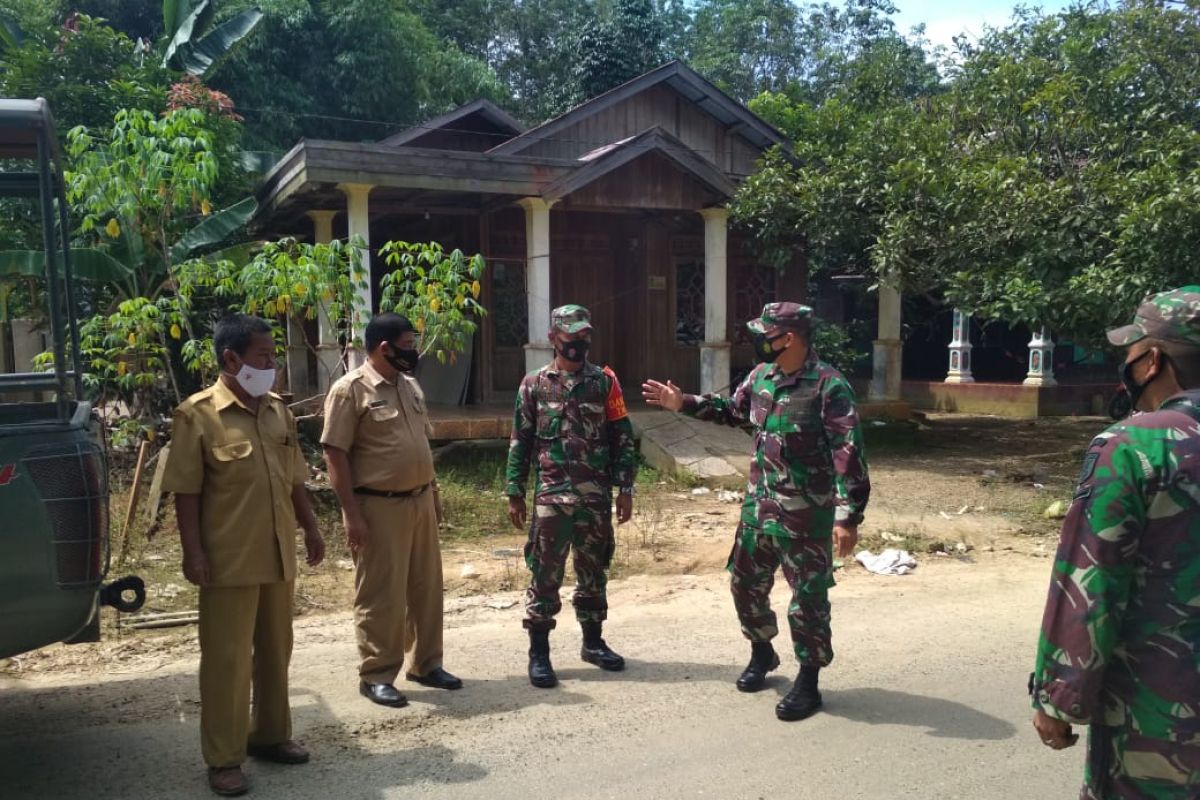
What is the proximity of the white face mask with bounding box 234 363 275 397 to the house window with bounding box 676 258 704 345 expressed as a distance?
10970mm

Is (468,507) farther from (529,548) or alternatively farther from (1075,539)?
(1075,539)

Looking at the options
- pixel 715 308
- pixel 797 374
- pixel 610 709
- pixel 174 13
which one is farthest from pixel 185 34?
pixel 610 709

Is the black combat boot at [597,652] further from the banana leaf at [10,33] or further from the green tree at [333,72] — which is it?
the green tree at [333,72]

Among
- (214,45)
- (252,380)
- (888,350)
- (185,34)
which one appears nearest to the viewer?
(252,380)

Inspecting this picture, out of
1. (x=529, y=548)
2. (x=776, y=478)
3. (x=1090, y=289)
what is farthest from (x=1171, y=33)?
(x=529, y=548)

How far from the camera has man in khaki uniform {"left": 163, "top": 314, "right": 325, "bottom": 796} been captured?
10.5 ft

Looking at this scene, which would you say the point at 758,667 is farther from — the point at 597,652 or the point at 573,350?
the point at 573,350

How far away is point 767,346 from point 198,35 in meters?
14.0

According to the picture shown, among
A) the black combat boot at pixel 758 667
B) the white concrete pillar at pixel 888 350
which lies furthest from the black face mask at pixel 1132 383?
the white concrete pillar at pixel 888 350

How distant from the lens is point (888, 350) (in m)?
13.7

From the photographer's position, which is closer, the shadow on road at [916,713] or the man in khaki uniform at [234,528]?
the man in khaki uniform at [234,528]

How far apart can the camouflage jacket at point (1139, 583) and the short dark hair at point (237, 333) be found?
105 inches

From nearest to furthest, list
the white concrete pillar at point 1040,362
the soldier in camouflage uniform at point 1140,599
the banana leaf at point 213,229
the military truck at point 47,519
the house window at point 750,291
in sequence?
the soldier in camouflage uniform at point 1140,599 → the military truck at point 47,519 → the banana leaf at point 213,229 → the house window at point 750,291 → the white concrete pillar at point 1040,362

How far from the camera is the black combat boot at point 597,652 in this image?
177 inches
